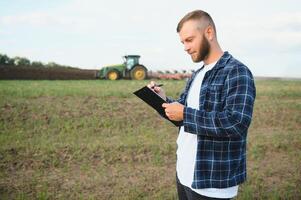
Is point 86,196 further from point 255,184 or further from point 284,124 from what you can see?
point 284,124

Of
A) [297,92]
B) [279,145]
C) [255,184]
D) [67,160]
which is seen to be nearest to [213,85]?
[255,184]

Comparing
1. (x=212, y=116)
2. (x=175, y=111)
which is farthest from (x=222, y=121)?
(x=175, y=111)

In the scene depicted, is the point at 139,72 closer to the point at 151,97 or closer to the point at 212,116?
the point at 151,97

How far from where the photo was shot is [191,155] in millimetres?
2365

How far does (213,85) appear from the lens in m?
2.26

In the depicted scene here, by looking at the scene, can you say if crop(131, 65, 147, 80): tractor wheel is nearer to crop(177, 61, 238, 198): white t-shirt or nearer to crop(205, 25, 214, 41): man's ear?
crop(177, 61, 238, 198): white t-shirt

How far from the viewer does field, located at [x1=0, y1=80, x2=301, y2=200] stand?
18.0 feet

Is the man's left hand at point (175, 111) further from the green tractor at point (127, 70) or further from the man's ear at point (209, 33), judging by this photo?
the green tractor at point (127, 70)

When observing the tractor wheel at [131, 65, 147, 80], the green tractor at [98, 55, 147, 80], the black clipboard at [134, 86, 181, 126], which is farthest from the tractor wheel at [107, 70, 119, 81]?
the black clipboard at [134, 86, 181, 126]

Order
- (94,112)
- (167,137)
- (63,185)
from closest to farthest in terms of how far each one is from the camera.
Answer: (63,185)
(167,137)
(94,112)

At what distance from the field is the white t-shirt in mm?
2836

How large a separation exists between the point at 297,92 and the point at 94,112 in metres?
9.90

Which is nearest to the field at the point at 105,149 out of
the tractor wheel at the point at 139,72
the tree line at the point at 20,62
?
the tractor wheel at the point at 139,72

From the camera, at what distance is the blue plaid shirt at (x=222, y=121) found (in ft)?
7.10
